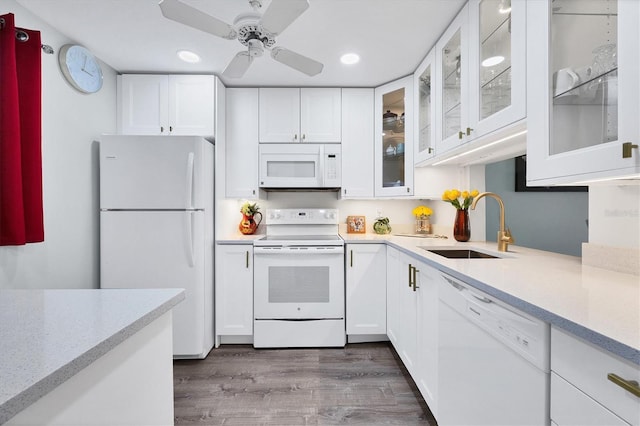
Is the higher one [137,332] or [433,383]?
[137,332]

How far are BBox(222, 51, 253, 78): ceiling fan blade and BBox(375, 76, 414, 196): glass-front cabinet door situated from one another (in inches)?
57.2

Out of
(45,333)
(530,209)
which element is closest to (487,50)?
(530,209)

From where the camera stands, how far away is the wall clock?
1.99 metres

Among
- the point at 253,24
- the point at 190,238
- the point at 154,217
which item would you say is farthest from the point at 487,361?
the point at 154,217

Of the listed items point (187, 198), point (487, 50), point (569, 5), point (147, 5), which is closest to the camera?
point (569, 5)

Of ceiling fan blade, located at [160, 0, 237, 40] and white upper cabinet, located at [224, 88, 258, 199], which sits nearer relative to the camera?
ceiling fan blade, located at [160, 0, 237, 40]

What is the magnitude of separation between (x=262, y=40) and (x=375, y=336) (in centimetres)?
241

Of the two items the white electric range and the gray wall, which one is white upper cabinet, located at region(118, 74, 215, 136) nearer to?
the white electric range

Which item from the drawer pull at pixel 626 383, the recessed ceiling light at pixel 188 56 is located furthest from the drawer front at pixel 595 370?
the recessed ceiling light at pixel 188 56

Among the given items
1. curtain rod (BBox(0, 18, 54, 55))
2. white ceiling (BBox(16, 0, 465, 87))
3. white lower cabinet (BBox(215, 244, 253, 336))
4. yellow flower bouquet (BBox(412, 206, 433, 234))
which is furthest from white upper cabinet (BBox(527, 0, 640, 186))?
curtain rod (BBox(0, 18, 54, 55))

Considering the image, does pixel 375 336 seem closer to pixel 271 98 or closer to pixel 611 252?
pixel 611 252

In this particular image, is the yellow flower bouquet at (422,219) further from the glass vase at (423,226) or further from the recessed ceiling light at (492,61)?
the recessed ceiling light at (492,61)

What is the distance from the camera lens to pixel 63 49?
1981mm

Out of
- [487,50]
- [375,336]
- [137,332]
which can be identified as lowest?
[375,336]
